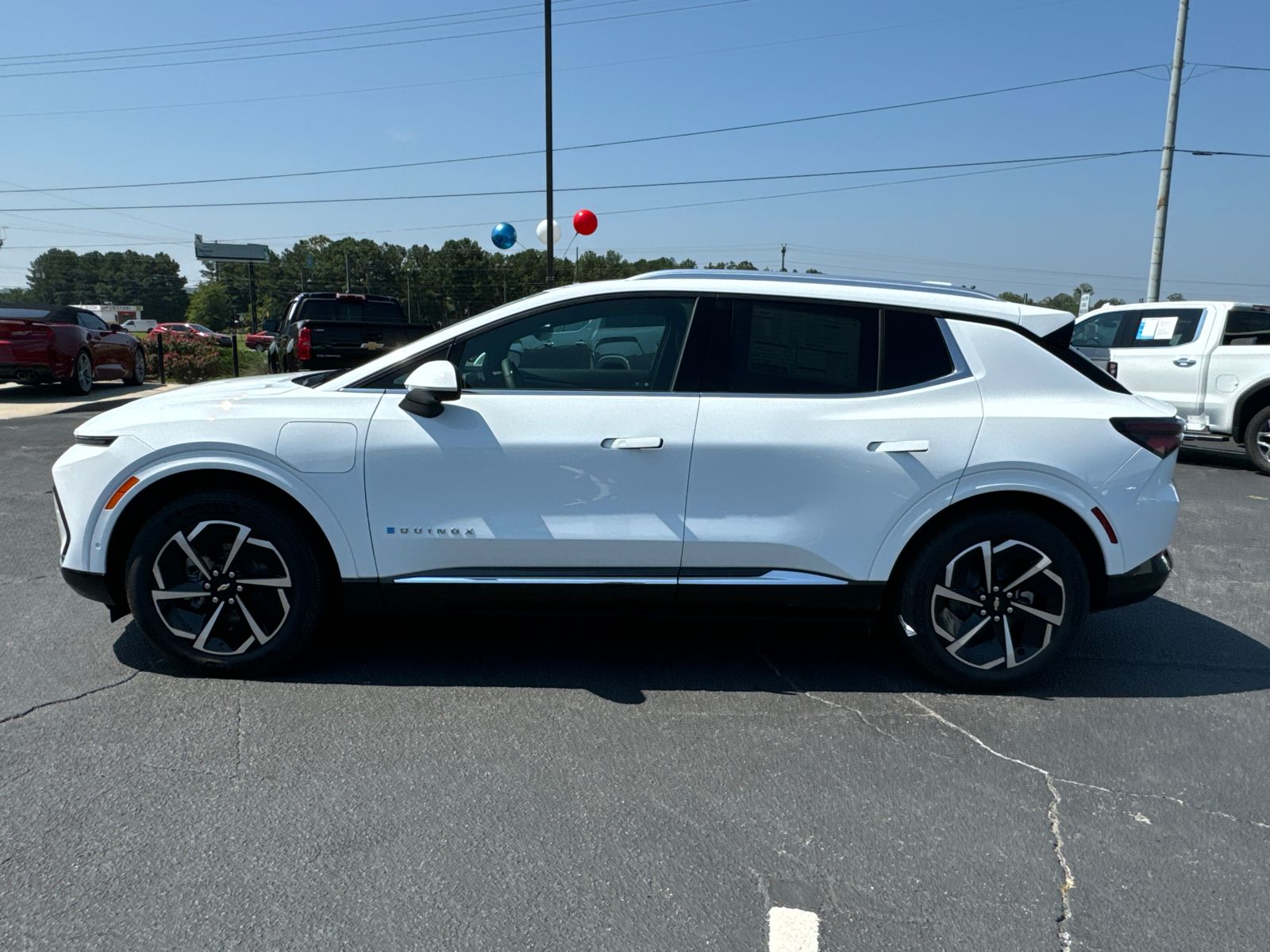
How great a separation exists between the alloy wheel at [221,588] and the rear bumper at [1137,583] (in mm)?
3371

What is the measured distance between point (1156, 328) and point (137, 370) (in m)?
17.5

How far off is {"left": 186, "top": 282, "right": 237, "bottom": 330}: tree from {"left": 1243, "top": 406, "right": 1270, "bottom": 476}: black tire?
414ft

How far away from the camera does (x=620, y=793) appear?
2.98m

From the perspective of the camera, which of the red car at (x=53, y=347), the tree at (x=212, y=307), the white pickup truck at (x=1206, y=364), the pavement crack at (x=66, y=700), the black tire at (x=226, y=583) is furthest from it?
the tree at (x=212, y=307)

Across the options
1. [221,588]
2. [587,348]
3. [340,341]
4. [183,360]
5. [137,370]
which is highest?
[587,348]

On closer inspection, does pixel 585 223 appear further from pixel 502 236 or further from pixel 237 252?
pixel 237 252

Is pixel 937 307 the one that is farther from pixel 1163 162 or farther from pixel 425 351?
pixel 1163 162

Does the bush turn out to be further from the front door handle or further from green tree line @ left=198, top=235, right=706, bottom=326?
green tree line @ left=198, top=235, right=706, bottom=326

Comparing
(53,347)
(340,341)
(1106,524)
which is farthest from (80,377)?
(1106,524)

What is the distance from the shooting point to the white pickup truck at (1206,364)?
996 cm

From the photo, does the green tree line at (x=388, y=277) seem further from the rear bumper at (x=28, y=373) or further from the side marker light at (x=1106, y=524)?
the side marker light at (x=1106, y=524)

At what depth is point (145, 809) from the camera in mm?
2803

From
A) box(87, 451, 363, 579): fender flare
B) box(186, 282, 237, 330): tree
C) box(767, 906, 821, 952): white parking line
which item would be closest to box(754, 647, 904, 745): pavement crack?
box(767, 906, 821, 952): white parking line

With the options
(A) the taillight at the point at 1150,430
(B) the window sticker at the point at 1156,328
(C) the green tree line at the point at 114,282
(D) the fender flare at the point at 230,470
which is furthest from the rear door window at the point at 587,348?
(C) the green tree line at the point at 114,282
